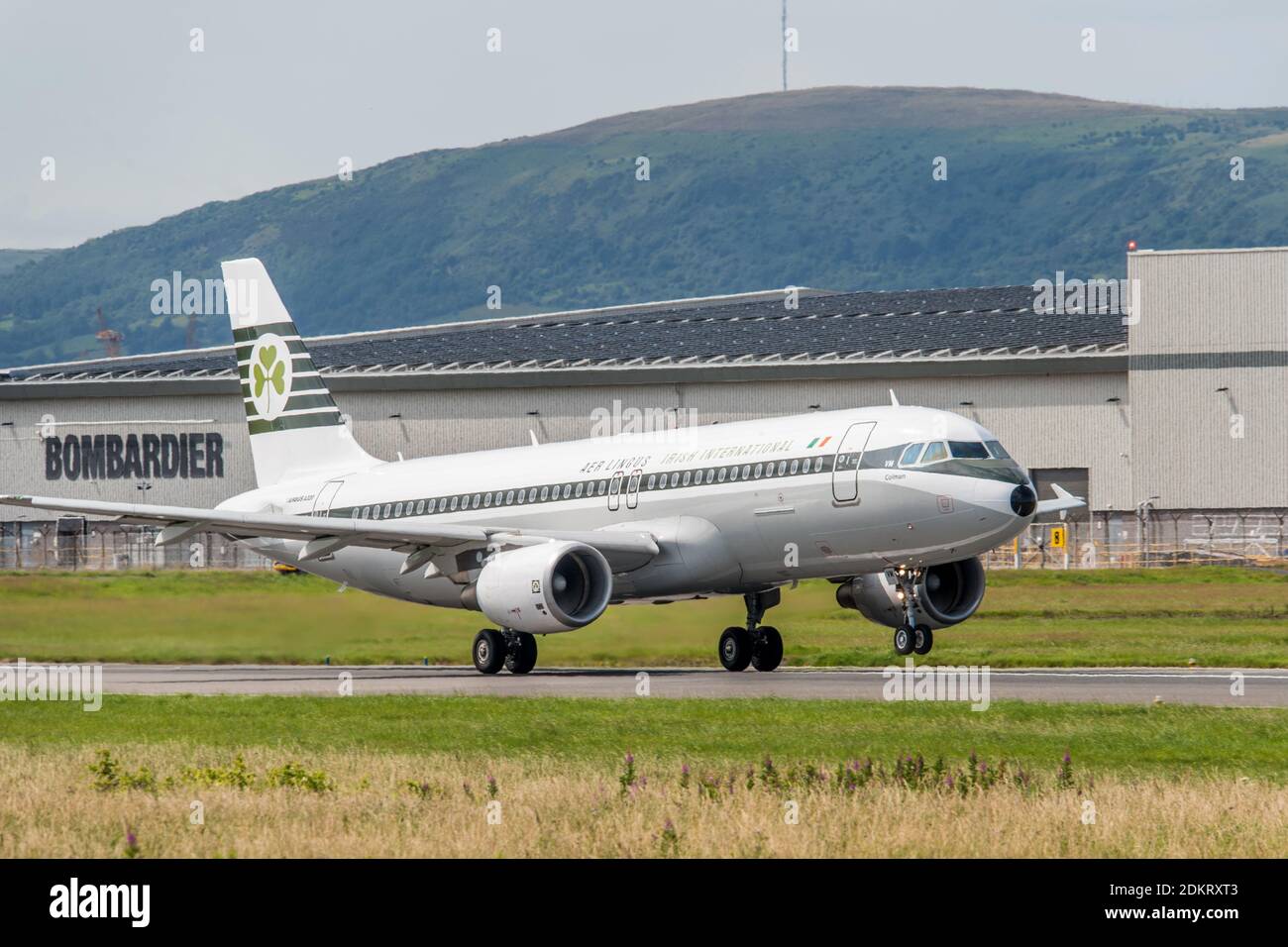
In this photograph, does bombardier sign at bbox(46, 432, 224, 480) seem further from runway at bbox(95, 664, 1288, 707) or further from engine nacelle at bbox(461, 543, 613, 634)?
engine nacelle at bbox(461, 543, 613, 634)

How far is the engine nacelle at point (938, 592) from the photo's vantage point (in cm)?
3341

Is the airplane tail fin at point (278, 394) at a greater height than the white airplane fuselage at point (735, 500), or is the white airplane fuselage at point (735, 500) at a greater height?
the airplane tail fin at point (278, 394)

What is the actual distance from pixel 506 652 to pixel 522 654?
291 mm

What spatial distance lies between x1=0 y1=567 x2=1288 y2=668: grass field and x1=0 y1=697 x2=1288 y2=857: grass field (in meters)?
10.0

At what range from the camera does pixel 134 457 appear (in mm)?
84188

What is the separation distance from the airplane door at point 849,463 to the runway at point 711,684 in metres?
3.09

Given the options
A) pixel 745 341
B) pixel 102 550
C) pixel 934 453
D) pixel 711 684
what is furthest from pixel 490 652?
pixel 102 550

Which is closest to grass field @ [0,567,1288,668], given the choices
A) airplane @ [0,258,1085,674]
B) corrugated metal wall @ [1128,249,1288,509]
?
airplane @ [0,258,1085,674]

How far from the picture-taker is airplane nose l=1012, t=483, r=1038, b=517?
30.5 meters

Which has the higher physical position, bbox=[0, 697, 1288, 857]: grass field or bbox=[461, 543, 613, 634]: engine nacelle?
bbox=[461, 543, 613, 634]: engine nacelle

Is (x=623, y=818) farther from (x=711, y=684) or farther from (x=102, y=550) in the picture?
(x=102, y=550)

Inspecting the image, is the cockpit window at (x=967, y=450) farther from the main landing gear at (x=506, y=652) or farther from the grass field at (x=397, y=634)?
the main landing gear at (x=506, y=652)

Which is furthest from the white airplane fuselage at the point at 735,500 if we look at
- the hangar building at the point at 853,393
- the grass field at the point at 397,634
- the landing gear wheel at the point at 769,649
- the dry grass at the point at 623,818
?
the hangar building at the point at 853,393
